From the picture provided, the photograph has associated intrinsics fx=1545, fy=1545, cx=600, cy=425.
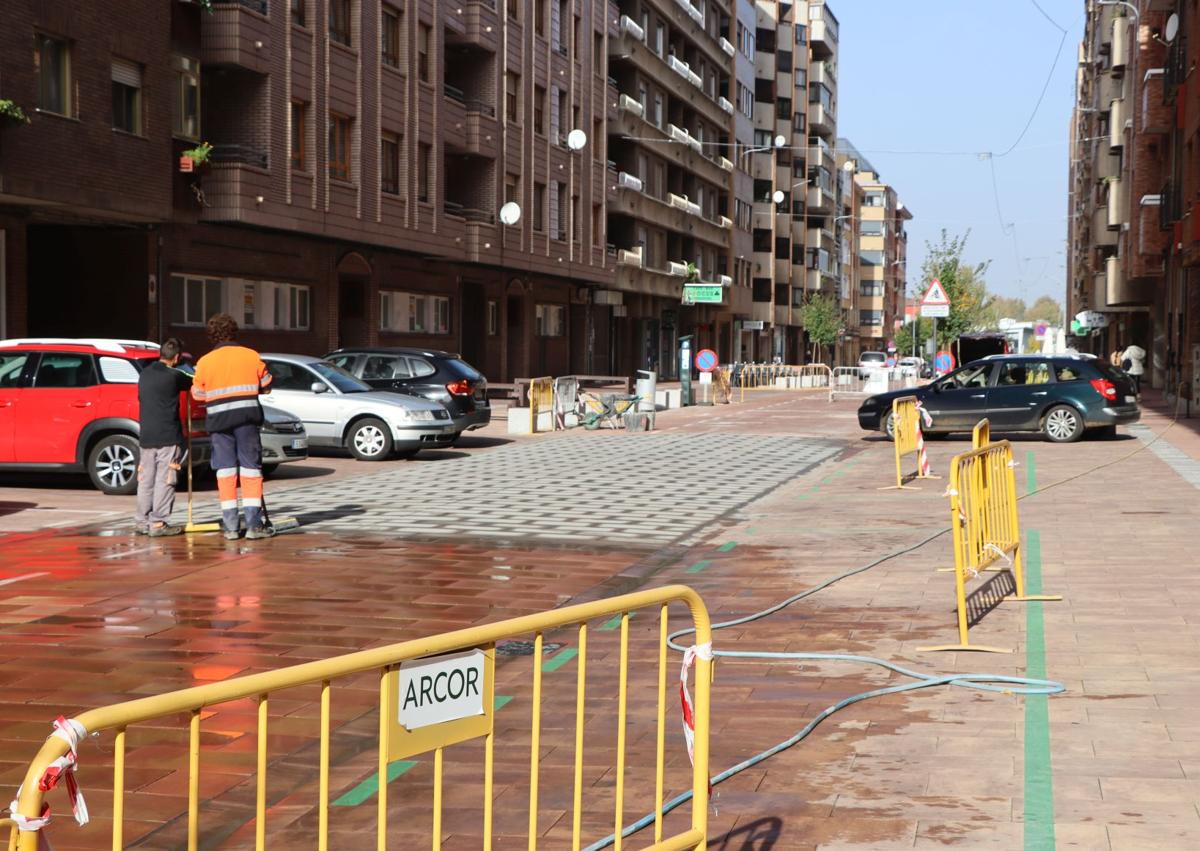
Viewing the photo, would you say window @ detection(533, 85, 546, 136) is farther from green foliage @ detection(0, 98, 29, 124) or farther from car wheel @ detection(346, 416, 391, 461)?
car wheel @ detection(346, 416, 391, 461)

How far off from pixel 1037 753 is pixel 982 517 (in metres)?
3.63

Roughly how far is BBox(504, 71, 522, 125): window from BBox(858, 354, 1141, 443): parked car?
894 inches

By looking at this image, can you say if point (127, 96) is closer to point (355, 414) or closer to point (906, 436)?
point (355, 414)

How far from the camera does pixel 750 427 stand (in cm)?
3291

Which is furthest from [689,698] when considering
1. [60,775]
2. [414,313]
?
[414,313]

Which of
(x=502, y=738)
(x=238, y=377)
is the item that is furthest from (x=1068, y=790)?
(x=238, y=377)

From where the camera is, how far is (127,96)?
27.6 m

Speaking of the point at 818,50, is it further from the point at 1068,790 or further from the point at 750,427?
the point at 1068,790

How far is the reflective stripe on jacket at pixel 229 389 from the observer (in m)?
12.8

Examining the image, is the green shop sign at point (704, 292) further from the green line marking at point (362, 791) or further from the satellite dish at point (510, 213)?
the green line marking at point (362, 791)

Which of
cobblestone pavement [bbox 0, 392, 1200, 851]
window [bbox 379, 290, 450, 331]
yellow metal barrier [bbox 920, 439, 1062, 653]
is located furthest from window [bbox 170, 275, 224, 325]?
yellow metal barrier [bbox 920, 439, 1062, 653]

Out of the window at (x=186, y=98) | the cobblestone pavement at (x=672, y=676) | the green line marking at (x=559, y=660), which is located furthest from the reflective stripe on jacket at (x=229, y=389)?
the window at (x=186, y=98)

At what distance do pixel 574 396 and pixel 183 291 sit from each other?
8.05 m

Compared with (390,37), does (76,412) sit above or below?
below
